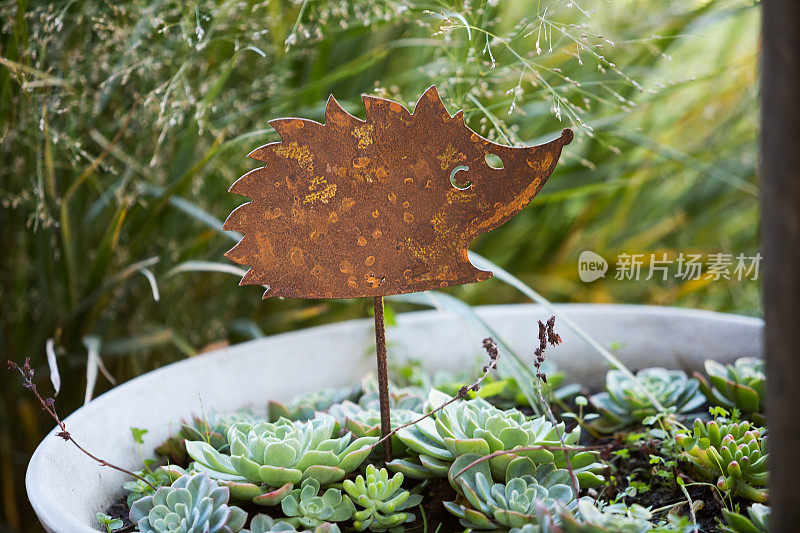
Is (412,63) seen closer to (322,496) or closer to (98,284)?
(98,284)

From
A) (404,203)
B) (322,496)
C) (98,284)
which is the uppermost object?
(404,203)

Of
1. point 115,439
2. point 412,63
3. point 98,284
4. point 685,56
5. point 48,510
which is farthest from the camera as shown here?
point 685,56

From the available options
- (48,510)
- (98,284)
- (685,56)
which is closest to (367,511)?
(48,510)

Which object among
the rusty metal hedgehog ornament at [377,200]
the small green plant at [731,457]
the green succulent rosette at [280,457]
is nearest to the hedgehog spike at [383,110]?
the rusty metal hedgehog ornament at [377,200]

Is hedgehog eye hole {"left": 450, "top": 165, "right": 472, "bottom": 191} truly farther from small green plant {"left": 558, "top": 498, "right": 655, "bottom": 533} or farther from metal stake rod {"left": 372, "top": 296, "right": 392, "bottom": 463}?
small green plant {"left": 558, "top": 498, "right": 655, "bottom": 533}

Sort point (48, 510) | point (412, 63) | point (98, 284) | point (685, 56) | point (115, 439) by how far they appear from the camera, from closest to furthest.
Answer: point (48, 510) → point (115, 439) → point (98, 284) → point (412, 63) → point (685, 56)
